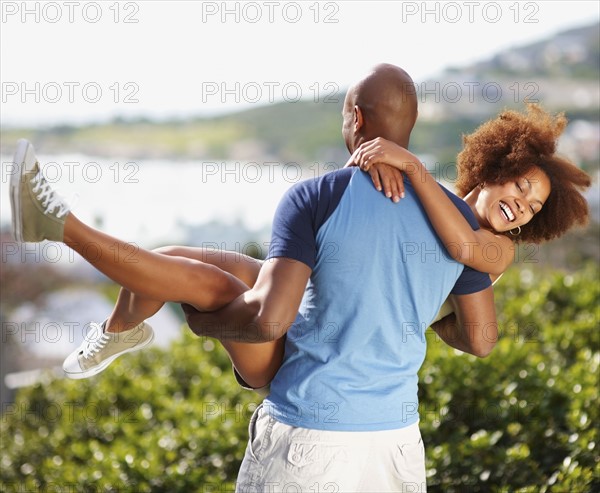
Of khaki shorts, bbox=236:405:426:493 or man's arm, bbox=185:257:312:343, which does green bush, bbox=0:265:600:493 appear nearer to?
khaki shorts, bbox=236:405:426:493

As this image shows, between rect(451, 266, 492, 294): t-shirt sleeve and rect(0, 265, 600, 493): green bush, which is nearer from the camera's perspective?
rect(451, 266, 492, 294): t-shirt sleeve

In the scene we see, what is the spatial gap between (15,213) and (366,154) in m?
0.88

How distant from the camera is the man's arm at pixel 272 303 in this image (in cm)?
199

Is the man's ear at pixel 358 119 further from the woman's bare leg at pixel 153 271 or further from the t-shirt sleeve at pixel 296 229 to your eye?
the woman's bare leg at pixel 153 271

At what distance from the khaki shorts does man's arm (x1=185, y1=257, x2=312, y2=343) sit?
0.95 ft

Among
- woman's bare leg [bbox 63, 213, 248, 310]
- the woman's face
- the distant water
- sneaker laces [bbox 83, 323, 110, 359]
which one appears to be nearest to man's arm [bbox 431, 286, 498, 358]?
the woman's face

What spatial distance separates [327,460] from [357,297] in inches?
16.9

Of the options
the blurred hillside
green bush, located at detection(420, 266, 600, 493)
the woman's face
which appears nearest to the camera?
the woman's face

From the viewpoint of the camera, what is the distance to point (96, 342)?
2.53 meters

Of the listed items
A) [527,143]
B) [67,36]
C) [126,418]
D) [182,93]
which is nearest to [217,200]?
[182,93]

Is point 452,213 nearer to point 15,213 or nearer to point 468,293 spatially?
point 468,293

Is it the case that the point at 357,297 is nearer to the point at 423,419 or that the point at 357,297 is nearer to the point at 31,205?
the point at 31,205

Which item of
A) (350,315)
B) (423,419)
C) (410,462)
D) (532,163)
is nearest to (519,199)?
(532,163)

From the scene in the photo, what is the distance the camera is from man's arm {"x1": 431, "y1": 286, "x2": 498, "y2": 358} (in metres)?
2.25
